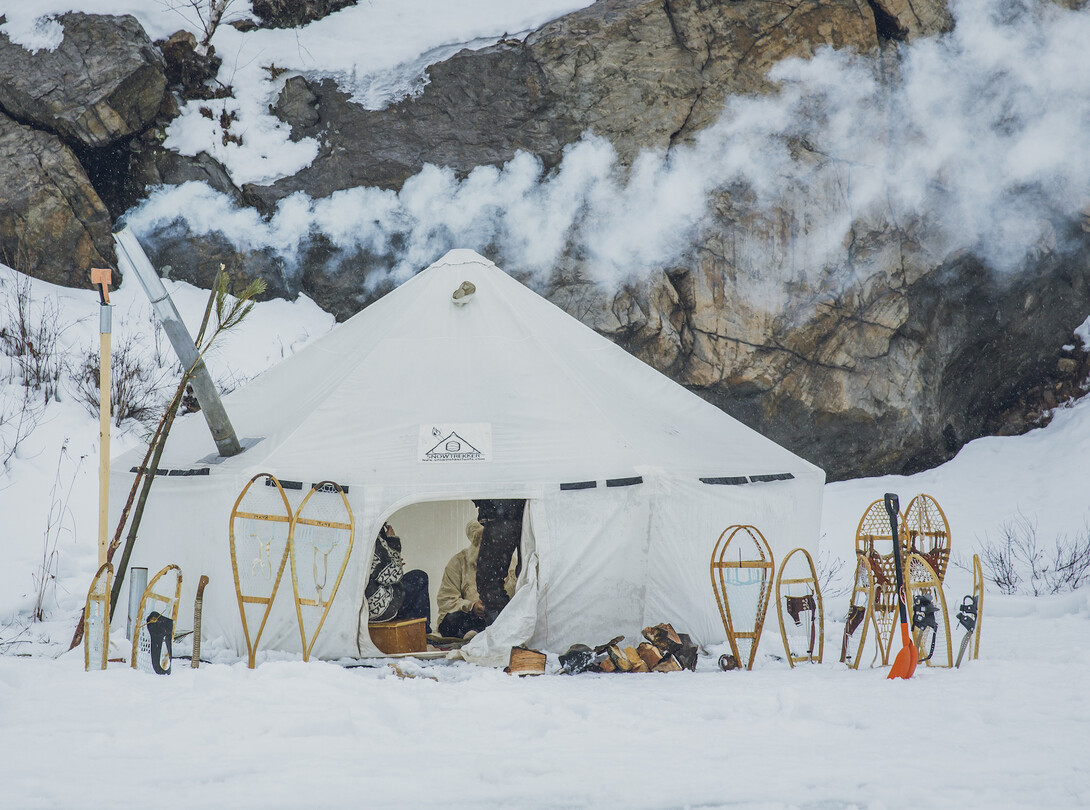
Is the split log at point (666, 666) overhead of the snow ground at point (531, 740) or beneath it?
overhead

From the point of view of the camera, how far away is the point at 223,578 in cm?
493

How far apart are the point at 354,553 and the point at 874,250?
754cm

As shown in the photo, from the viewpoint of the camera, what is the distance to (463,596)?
5555mm

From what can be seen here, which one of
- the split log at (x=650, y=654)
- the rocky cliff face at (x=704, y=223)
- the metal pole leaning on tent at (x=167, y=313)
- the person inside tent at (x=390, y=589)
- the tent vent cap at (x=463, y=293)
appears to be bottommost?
the split log at (x=650, y=654)

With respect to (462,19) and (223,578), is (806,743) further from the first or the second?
(462,19)

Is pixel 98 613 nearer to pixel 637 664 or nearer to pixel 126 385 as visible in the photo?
pixel 637 664

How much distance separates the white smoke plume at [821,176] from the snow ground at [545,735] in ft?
20.1

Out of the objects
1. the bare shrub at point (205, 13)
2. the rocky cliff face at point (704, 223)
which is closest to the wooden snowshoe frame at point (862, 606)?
the rocky cliff face at point (704, 223)

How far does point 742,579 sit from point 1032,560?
140 inches

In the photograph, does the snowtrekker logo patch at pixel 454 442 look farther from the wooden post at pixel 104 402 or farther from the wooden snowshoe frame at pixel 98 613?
the wooden snowshoe frame at pixel 98 613

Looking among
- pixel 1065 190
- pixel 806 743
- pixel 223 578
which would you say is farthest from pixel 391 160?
pixel 806 743

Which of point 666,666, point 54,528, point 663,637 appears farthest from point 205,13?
point 666,666

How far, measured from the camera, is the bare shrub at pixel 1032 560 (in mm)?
7609

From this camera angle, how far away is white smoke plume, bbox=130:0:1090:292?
33.9ft
